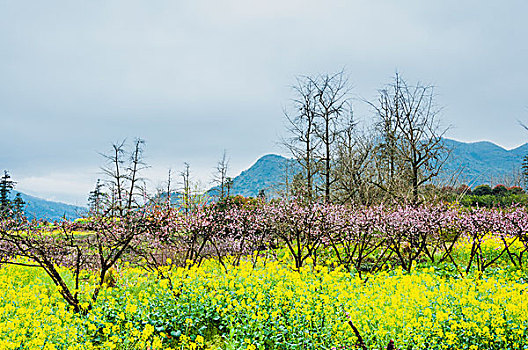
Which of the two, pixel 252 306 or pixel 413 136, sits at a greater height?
pixel 413 136

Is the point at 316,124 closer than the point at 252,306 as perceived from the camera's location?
No

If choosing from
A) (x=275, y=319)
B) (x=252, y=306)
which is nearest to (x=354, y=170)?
(x=252, y=306)

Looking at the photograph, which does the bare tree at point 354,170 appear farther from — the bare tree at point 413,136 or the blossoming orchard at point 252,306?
the blossoming orchard at point 252,306

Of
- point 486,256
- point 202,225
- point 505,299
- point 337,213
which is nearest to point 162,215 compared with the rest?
point 202,225

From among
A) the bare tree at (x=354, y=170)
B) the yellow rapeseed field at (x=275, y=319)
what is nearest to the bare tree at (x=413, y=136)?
the bare tree at (x=354, y=170)

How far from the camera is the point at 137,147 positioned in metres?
26.0

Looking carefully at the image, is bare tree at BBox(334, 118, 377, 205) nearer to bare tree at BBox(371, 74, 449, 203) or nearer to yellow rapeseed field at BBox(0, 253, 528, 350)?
bare tree at BBox(371, 74, 449, 203)

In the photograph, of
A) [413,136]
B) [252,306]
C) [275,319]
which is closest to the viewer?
[275,319]

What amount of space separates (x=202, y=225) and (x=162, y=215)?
969 mm

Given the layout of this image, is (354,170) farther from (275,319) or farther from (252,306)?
(275,319)

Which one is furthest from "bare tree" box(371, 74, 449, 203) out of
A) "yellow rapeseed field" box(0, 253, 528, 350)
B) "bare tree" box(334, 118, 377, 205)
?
"yellow rapeseed field" box(0, 253, 528, 350)

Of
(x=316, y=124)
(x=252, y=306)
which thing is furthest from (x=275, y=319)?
(x=316, y=124)

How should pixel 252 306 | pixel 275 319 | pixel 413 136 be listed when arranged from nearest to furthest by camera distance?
1. pixel 275 319
2. pixel 252 306
3. pixel 413 136

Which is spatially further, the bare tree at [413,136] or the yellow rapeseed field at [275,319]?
the bare tree at [413,136]
